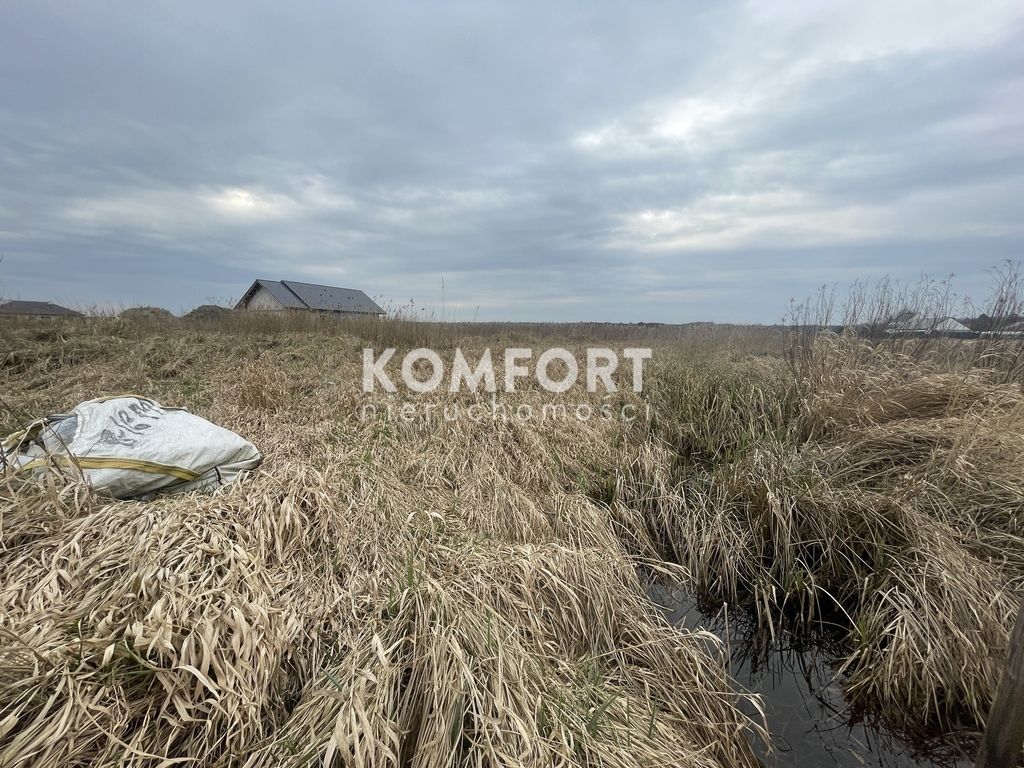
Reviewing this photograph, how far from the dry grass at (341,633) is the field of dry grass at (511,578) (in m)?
0.01

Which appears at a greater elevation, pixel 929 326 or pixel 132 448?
pixel 929 326

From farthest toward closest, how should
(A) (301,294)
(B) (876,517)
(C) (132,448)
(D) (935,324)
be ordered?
(A) (301,294) < (D) (935,324) < (B) (876,517) < (C) (132,448)

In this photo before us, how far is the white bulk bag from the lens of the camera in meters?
2.16

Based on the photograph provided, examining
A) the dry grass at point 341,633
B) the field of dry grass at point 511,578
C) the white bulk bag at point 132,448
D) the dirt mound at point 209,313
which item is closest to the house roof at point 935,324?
the field of dry grass at point 511,578

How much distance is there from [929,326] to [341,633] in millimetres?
6132

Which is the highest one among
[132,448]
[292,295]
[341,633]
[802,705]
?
[292,295]

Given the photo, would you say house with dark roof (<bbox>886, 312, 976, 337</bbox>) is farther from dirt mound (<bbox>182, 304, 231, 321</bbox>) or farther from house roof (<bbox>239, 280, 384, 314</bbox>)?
house roof (<bbox>239, 280, 384, 314</bbox>)

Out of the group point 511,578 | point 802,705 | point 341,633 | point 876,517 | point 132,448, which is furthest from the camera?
point 876,517

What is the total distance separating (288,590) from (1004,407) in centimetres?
511

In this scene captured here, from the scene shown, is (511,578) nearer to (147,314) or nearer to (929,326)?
(929,326)

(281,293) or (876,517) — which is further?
(281,293)

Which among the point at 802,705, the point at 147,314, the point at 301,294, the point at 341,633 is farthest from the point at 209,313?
the point at 802,705

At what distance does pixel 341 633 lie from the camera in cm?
179

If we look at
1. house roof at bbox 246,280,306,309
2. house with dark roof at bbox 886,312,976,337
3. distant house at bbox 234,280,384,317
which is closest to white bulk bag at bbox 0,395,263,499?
house with dark roof at bbox 886,312,976,337
